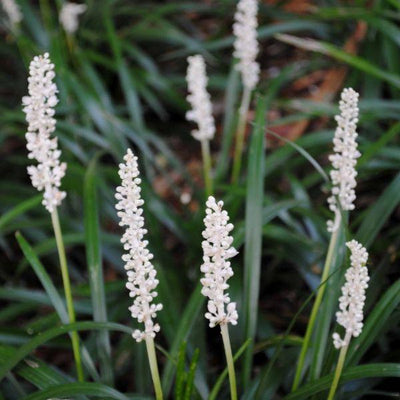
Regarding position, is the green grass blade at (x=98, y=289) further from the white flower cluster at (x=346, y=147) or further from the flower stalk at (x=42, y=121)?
the white flower cluster at (x=346, y=147)

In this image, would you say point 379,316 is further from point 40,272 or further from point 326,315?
point 40,272

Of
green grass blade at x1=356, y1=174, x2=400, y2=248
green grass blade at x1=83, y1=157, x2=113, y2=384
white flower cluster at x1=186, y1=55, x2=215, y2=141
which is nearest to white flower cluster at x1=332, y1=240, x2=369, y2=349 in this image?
green grass blade at x1=356, y1=174, x2=400, y2=248

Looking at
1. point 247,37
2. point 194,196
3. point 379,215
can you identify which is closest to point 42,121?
point 379,215

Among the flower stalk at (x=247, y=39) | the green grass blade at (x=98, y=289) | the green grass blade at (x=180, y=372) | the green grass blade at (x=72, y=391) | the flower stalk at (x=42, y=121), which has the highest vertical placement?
the flower stalk at (x=247, y=39)

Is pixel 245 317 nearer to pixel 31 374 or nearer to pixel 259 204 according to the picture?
pixel 259 204

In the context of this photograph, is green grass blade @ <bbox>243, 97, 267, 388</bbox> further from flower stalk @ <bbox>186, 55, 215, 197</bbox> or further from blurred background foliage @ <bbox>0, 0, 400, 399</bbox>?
flower stalk @ <bbox>186, 55, 215, 197</bbox>

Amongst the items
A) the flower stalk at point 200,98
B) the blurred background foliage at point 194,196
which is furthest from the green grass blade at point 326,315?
the flower stalk at point 200,98

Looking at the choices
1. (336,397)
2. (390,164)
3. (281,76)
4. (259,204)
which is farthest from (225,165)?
(336,397)
